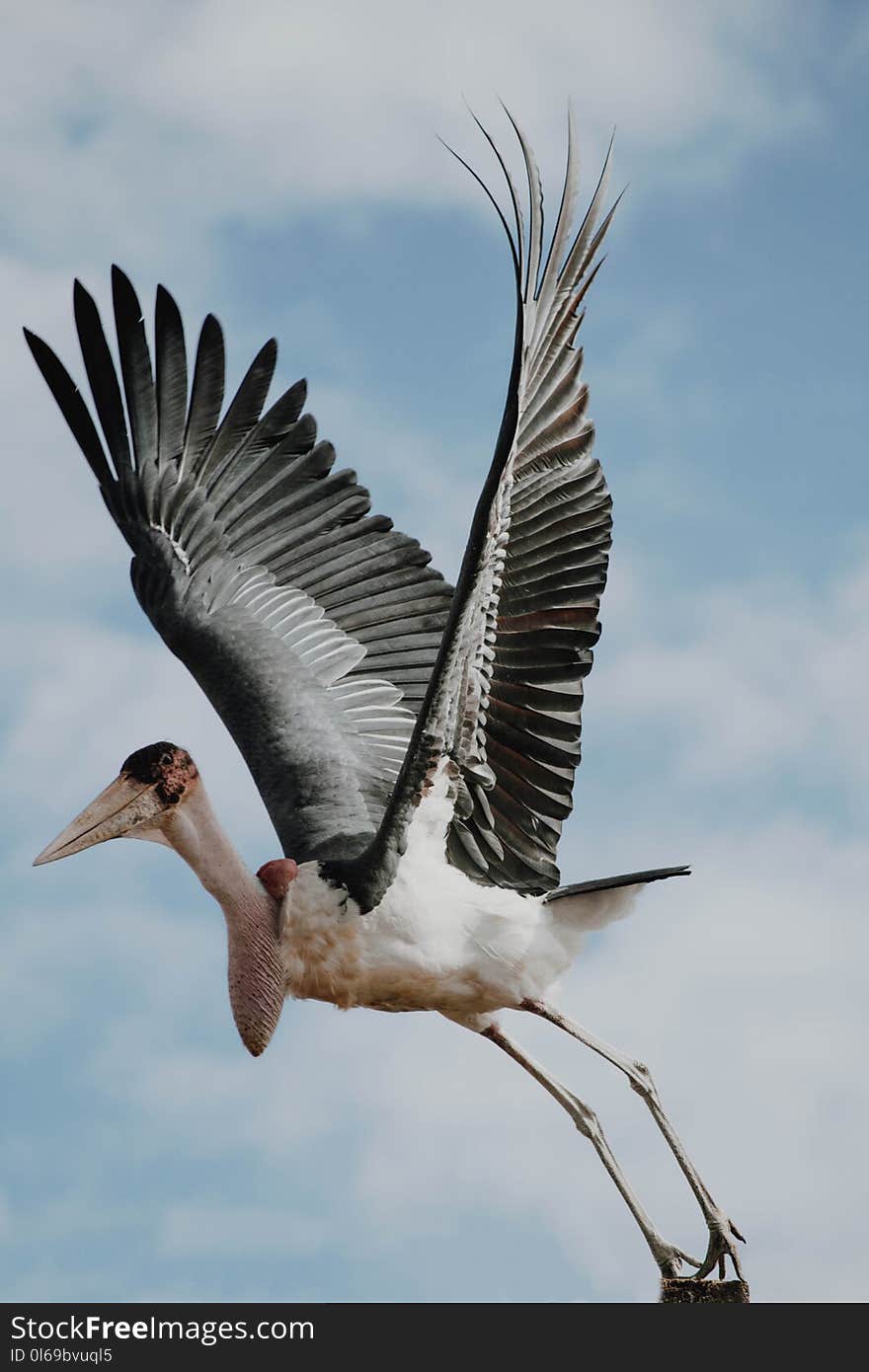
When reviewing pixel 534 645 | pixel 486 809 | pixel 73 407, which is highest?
pixel 73 407

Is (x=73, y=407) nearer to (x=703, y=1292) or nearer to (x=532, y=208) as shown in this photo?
(x=532, y=208)

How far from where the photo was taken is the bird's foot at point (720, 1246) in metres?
6.58

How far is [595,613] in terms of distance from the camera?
699cm

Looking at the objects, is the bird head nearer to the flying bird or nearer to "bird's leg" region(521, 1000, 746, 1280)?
the flying bird

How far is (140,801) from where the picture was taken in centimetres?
696

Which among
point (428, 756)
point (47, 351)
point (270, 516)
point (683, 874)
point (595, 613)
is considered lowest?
point (683, 874)

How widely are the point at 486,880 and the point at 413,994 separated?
54cm

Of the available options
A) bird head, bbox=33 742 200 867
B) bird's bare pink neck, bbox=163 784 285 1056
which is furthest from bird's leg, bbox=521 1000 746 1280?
bird head, bbox=33 742 200 867

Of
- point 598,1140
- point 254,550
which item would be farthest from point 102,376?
point 598,1140

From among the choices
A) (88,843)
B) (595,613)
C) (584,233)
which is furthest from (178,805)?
(584,233)

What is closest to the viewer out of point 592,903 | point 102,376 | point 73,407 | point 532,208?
point 532,208

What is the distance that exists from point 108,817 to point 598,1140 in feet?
7.82

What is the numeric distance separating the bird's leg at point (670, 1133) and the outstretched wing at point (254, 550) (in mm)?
1716
